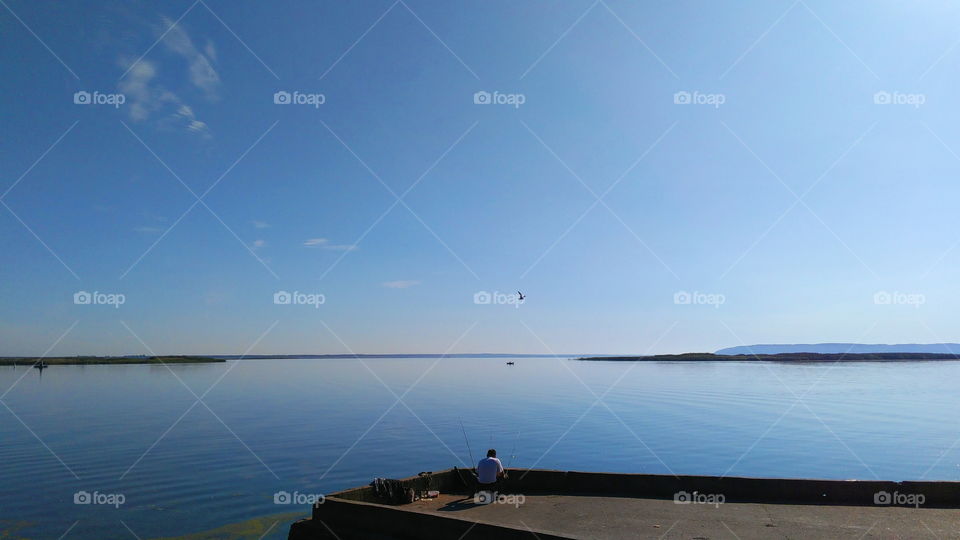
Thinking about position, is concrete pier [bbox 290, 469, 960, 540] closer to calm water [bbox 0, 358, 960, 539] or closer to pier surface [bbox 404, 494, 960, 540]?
pier surface [bbox 404, 494, 960, 540]

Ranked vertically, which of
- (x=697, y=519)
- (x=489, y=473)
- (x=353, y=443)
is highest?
(x=489, y=473)

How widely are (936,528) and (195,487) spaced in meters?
23.0

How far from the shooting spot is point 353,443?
34469 millimetres

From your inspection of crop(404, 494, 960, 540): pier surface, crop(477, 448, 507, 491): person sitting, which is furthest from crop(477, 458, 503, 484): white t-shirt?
crop(404, 494, 960, 540): pier surface

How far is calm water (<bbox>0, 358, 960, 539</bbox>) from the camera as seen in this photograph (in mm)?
22219

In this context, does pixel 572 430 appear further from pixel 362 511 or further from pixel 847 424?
pixel 362 511

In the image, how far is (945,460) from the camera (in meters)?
32.5

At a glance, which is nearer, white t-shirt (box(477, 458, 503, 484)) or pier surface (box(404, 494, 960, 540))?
pier surface (box(404, 494, 960, 540))

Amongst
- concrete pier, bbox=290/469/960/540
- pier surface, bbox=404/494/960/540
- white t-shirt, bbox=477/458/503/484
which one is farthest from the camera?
white t-shirt, bbox=477/458/503/484

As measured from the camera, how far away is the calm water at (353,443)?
22219mm

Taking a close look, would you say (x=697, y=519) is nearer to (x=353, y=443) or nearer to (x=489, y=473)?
(x=489, y=473)

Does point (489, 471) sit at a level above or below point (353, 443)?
above

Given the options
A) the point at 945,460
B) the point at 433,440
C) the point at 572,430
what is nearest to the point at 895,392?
the point at 945,460

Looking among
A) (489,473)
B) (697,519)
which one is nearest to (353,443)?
(489,473)
